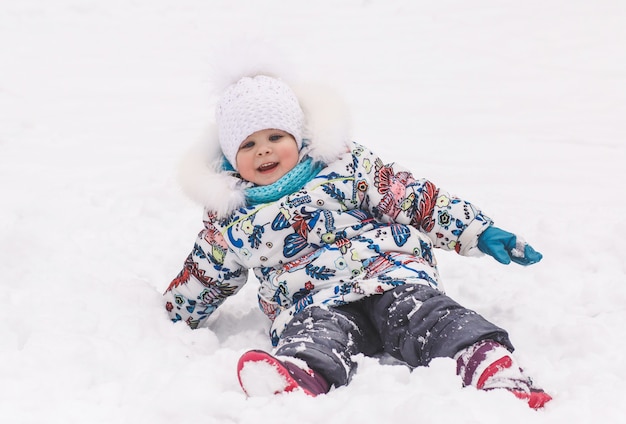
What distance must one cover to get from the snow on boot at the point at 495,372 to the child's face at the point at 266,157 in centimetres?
88

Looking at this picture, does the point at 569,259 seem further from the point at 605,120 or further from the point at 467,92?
the point at 467,92

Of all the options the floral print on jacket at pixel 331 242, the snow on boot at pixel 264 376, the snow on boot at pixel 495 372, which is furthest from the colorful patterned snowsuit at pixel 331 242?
the snow on boot at pixel 264 376

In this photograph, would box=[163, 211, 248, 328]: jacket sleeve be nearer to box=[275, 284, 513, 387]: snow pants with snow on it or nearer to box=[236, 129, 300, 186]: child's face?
box=[236, 129, 300, 186]: child's face

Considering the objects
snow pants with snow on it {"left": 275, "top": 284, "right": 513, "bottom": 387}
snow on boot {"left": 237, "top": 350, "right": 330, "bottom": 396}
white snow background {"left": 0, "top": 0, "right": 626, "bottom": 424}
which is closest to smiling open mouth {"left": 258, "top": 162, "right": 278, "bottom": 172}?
white snow background {"left": 0, "top": 0, "right": 626, "bottom": 424}

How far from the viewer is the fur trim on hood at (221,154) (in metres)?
2.26

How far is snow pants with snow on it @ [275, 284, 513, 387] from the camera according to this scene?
1.69m

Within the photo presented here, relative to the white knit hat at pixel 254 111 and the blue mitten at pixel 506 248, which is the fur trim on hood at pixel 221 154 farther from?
the blue mitten at pixel 506 248

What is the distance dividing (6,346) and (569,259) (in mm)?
1938

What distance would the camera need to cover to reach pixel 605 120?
14.5ft

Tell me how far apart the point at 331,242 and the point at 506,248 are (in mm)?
567

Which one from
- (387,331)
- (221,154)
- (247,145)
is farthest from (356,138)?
(387,331)

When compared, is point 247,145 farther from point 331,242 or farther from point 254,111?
point 331,242

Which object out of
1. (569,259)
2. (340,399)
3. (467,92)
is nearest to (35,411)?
(340,399)

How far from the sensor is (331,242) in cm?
219
